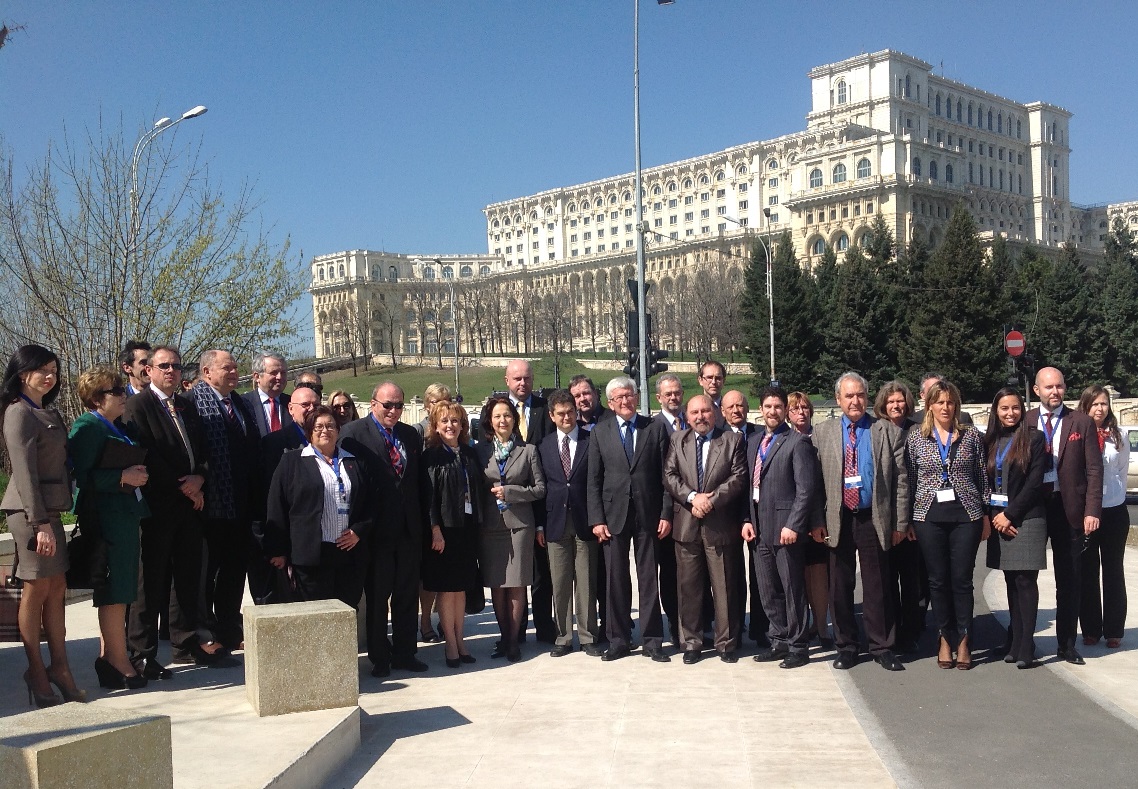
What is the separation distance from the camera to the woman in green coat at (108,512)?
661 centimetres

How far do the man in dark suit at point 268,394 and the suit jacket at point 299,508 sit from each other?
1533 mm

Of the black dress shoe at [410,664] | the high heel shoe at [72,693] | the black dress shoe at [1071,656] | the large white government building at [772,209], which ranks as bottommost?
the black dress shoe at [1071,656]

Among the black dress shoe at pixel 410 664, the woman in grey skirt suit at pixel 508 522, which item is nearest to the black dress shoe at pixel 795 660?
the woman in grey skirt suit at pixel 508 522

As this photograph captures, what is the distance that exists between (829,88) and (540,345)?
→ 4711 centimetres

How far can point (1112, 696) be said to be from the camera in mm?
6609

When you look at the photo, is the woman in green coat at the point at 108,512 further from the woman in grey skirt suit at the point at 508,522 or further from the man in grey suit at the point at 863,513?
the man in grey suit at the point at 863,513

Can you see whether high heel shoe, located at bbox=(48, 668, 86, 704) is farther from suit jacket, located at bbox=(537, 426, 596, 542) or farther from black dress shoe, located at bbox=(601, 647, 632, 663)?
black dress shoe, located at bbox=(601, 647, 632, 663)

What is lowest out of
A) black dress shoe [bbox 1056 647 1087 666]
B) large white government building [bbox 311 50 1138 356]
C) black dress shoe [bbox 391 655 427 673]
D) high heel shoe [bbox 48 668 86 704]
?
black dress shoe [bbox 1056 647 1087 666]

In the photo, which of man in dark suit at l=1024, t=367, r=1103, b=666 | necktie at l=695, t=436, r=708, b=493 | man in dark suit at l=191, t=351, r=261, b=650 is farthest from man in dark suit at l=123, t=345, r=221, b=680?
man in dark suit at l=1024, t=367, r=1103, b=666

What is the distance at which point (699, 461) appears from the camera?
25.3 ft

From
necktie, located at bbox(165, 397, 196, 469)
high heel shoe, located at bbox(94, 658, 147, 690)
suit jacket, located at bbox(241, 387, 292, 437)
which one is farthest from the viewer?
suit jacket, located at bbox(241, 387, 292, 437)

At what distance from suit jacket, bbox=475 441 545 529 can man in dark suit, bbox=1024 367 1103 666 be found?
145 inches

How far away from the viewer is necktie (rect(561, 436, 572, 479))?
26.2 feet

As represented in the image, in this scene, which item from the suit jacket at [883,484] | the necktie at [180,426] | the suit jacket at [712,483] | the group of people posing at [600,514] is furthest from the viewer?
the suit jacket at [712,483]
